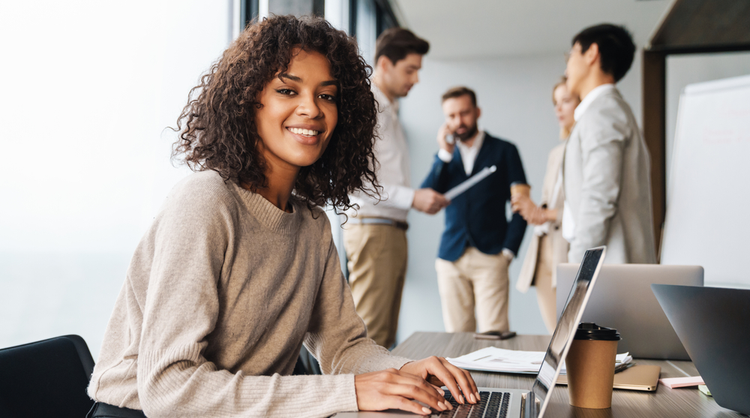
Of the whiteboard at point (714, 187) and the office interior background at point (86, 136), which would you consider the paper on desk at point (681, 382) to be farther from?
the whiteboard at point (714, 187)

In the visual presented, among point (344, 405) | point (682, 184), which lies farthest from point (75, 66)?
point (682, 184)

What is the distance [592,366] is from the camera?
828 mm

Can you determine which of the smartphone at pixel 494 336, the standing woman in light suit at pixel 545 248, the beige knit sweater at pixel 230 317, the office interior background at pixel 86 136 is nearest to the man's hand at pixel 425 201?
the standing woman in light suit at pixel 545 248

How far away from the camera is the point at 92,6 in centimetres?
129

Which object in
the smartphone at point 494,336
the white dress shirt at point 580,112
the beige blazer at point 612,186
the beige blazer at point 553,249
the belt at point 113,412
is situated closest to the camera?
the belt at point 113,412

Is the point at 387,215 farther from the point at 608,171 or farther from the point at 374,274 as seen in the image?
the point at 608,171

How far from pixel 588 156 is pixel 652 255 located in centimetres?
44

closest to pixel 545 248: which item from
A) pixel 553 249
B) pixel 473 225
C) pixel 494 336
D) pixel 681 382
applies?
pixel 553 249

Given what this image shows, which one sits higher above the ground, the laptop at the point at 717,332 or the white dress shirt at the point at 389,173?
the white dress shirt at the point at 389,173

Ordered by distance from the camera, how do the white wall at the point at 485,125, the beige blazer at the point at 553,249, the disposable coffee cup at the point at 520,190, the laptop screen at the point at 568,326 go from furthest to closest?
the white wall at the point at 485,125 < the disposable coffee cup at the point at 520,190 < the beige blazer at the point at 553,249 < the laptop screen at the point at 568,326

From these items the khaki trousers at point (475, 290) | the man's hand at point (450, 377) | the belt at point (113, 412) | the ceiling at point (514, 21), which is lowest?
the khaki trousers at point (475, 290)

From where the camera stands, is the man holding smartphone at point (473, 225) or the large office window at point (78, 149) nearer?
the large office window at point (78, 149)

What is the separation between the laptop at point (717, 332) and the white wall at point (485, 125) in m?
4.22

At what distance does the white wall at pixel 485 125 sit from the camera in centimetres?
498
